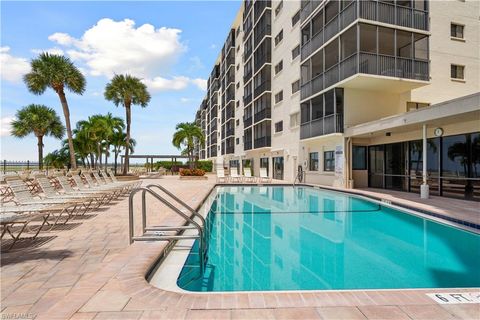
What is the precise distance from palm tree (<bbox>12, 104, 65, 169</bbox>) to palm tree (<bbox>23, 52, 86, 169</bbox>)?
11220mm

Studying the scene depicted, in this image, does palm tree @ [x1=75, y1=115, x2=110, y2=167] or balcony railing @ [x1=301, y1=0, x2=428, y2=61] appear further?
palm tree @ [x1=75, y1=115, x2=110, y2=167]

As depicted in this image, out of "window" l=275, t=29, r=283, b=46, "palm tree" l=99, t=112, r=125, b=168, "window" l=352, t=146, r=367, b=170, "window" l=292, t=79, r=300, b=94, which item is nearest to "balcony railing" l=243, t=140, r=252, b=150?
"window" l=292, t=79, r=300, b=94

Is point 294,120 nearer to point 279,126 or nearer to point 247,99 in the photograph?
point 279,126

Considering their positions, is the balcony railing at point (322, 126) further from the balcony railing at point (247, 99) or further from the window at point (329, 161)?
the balcony railing at point (247, 99)

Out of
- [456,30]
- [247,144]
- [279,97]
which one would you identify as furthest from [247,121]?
[456,30]

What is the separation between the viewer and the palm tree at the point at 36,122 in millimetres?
33300

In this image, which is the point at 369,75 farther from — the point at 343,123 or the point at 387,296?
the point at 387,296

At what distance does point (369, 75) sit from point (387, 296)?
15.3 metres

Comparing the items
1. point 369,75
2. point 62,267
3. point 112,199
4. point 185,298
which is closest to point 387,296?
point 185,298

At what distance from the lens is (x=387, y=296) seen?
3.36 m

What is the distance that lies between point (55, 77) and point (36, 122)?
12907 mm

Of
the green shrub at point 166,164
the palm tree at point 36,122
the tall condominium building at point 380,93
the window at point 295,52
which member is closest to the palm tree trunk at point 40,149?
the palm tree at point 36,122

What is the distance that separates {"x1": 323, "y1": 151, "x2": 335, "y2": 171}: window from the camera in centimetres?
2049

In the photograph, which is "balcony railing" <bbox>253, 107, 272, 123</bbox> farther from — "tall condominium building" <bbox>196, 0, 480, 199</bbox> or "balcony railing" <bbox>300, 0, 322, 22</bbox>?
"balcony railing" <bbox>300, 0, 322, 22</bbox>
